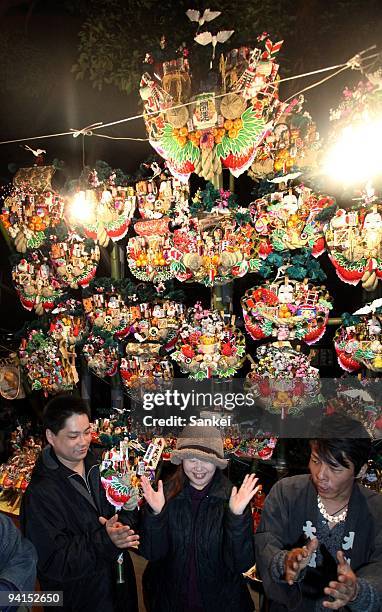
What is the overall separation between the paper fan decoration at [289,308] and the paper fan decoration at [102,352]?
1176mm

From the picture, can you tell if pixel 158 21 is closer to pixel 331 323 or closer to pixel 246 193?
pixel 246 193

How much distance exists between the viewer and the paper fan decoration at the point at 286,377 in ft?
11.4

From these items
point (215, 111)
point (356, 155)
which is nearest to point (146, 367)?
point (215, 111)

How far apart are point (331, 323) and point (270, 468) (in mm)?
1290

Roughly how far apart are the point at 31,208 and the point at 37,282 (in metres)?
0.60

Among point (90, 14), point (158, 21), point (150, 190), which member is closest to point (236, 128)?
point (150, 190)

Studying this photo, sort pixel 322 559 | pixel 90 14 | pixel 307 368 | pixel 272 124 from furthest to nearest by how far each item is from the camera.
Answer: pixel 90 14
pixel 307 368
pixel 272 124
pixel 322 559

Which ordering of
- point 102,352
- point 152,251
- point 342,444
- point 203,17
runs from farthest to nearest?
point 102,352 < point 152,251 < point 203,17 < point 342,444

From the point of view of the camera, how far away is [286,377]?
3.48 metres

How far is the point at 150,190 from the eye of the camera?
12.2ft

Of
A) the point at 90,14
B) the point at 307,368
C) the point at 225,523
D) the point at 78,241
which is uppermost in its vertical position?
the point at 90,14

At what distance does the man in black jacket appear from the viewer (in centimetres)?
208

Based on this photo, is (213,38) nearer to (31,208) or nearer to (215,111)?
(215,111)

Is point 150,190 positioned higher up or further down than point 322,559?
higher up
